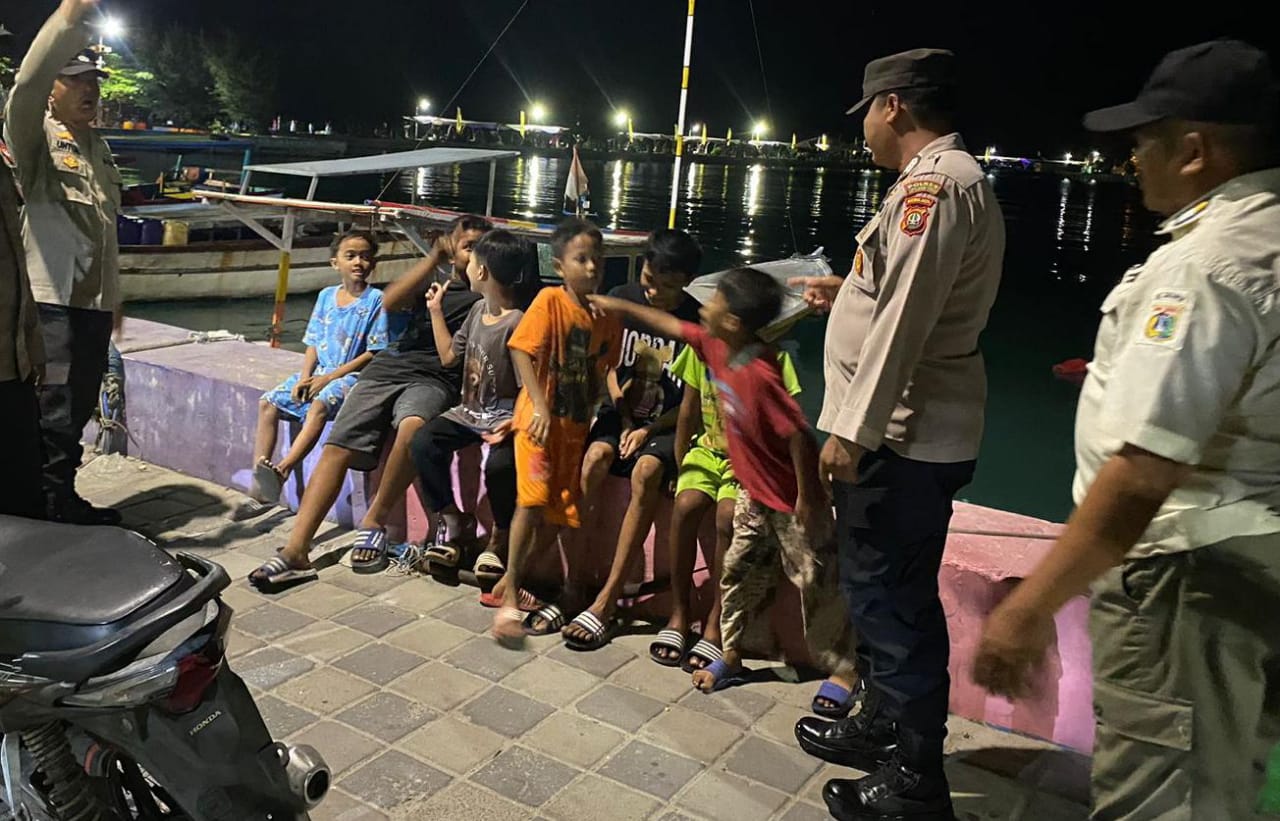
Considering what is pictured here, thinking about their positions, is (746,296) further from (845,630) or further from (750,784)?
(750,784)

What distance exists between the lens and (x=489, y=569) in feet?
12.7

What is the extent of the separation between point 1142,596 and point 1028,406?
15697 mm

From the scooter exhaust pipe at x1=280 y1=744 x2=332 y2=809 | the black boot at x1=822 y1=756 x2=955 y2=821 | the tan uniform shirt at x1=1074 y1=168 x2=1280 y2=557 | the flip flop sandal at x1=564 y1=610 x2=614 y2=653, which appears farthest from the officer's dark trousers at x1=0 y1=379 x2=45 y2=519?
the tan uniform shirt at x1=1074 y1=168 x2=1280 y2=557

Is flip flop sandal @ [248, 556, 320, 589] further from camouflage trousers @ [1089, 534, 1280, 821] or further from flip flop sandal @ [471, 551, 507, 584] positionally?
camouflage trousers @ [1089, 534, 1280, 821]

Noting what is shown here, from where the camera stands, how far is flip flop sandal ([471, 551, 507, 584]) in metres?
3.88

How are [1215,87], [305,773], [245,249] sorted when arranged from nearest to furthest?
[1215,87], [305,773], [245,249]

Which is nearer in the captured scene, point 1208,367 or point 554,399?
point 1208,367

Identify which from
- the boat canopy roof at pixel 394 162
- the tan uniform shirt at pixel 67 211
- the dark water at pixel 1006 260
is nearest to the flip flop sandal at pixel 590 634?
the tan uniform shirt at pixel 67 211

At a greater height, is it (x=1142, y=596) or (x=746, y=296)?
(x=746, y=296)

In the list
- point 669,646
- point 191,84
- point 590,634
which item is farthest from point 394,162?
point 191,84

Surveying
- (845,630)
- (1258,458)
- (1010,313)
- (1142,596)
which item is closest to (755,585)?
(845,630)

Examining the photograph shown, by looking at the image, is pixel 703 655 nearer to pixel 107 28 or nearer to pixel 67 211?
pixel 67 211

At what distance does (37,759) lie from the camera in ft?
6.14

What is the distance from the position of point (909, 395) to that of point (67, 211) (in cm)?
347
